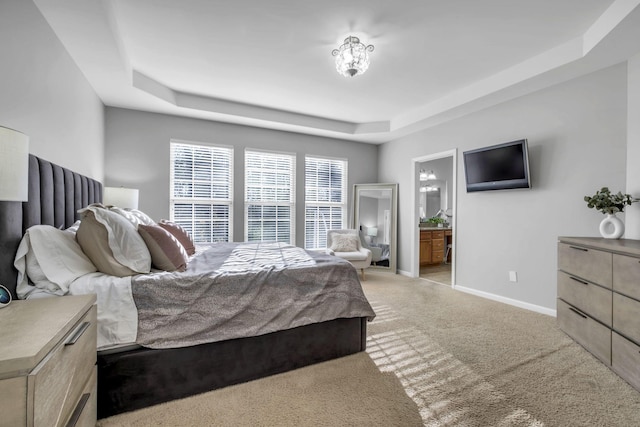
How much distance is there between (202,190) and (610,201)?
4.72 metres

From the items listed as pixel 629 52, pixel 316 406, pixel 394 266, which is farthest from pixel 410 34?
pixel 394 266

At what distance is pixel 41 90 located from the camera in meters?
1.95

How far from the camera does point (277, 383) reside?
1.77m

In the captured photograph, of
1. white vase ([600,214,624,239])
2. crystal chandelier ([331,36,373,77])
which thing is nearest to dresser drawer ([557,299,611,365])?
white vase ([600,214,624,239])

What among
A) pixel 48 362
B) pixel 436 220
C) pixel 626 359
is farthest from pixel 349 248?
pixel 48 362

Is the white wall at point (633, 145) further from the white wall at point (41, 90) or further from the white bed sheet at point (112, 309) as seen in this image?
the white wall at point (41, 90)

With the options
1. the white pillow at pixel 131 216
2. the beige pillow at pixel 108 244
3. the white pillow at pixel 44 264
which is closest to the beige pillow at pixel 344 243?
the white pillow at pixel 131 216

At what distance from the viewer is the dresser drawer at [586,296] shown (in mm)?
1981

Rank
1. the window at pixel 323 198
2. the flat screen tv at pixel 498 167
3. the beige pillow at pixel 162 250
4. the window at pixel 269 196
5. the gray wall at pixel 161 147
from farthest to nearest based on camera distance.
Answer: the window at pixel 323 198 → the window at pixel 269 196 → the gray wall at pixel 161 147 → the flat screen tv at pixel 498 167 → the beige pillow at pixel 162 250

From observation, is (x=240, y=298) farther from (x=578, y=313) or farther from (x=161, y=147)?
(x=161, y=147)

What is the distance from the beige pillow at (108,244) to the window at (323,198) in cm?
339

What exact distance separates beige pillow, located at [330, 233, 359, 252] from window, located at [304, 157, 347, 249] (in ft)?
1.60

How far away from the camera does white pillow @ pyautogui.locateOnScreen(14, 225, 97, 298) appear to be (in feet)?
4.56

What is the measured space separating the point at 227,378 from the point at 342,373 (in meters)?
0.77
